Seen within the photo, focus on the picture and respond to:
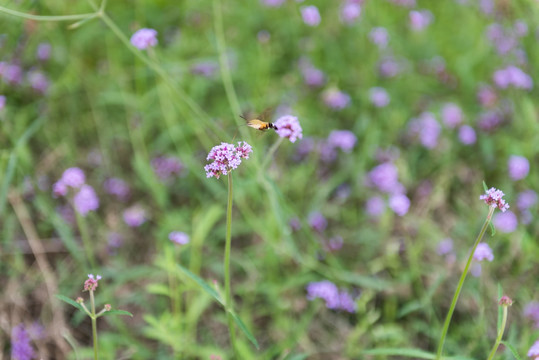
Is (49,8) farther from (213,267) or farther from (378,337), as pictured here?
(378,337)

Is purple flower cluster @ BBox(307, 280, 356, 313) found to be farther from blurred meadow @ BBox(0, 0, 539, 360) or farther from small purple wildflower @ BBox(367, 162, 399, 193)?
small purple wildflower @ BBox(367, 162, 399, 193)

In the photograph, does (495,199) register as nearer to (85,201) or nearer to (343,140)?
(343,140)

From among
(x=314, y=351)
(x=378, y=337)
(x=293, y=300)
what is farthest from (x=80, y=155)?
(x=378, y=337)

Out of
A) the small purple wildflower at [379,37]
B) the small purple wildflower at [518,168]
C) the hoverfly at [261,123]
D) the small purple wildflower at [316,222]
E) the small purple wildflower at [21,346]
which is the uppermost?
the small purple wildflower at [379,37]

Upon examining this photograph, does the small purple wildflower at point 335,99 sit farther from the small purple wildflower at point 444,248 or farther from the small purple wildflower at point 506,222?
the small purple wildflower at point 506,222

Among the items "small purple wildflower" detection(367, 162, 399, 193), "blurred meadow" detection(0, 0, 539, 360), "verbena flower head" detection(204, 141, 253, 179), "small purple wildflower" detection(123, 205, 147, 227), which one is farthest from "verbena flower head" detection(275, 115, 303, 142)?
"small purple wildflower" detection(123, 205, 147, 227)

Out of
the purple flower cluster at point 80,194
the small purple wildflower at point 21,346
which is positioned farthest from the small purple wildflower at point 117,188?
the small purple wildflower at point 21,346
